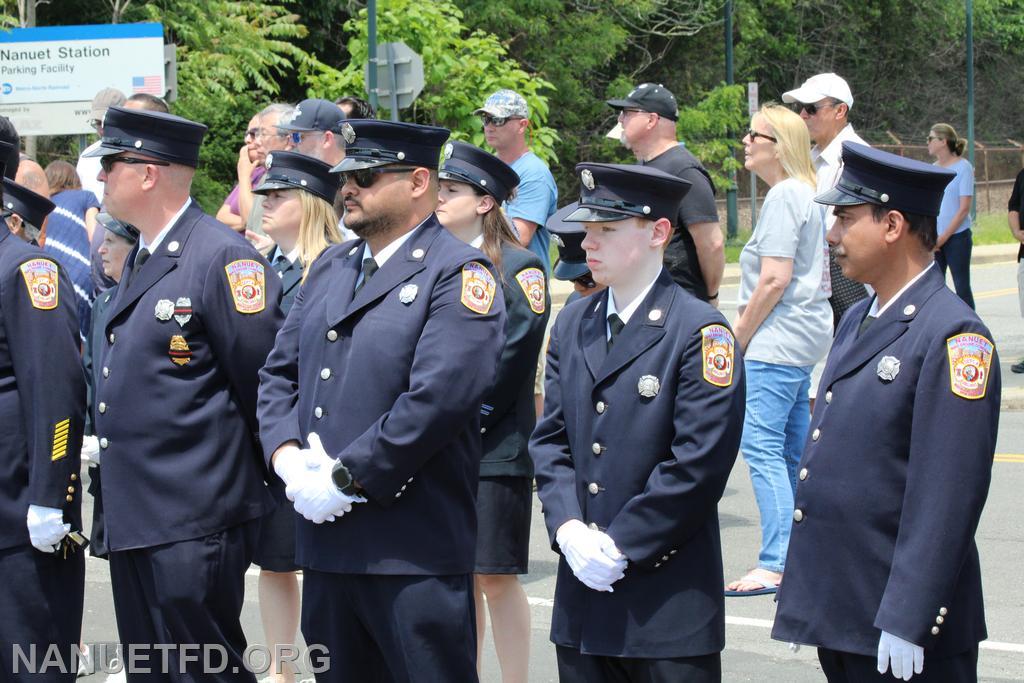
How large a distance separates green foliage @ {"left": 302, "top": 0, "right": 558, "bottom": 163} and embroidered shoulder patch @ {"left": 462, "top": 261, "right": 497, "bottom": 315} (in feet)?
45.7

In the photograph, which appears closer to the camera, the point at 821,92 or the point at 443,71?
the point at 821,92

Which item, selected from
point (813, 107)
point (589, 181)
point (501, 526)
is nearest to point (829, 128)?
point (813, 107)

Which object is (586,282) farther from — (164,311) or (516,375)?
(164,311)

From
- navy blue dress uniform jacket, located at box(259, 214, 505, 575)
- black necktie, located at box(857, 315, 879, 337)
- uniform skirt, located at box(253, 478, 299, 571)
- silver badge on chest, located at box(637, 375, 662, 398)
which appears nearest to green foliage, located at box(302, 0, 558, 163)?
uniform skirt, located at box(253, 478, 299, 571)

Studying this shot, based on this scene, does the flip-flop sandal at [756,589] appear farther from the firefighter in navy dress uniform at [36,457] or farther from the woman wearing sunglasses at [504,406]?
the firefighter in navy dress uniform at [36,457]

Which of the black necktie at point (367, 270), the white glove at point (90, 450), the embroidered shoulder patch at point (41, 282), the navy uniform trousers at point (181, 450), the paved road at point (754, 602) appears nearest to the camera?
the black necktie at point (367, 270)

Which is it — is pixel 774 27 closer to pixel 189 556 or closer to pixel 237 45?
pixel 237 45

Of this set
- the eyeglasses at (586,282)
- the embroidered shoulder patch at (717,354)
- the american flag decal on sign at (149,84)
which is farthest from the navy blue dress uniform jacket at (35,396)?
the american flag decal on sign at (149,84)

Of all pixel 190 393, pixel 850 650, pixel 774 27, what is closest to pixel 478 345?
pixel 190 393

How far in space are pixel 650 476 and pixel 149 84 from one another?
12.1 metres

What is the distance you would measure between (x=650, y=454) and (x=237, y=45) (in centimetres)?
1812

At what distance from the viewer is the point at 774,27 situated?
3981 centimetres

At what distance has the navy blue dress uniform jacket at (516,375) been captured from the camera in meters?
4.98

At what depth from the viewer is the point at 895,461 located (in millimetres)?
3406
